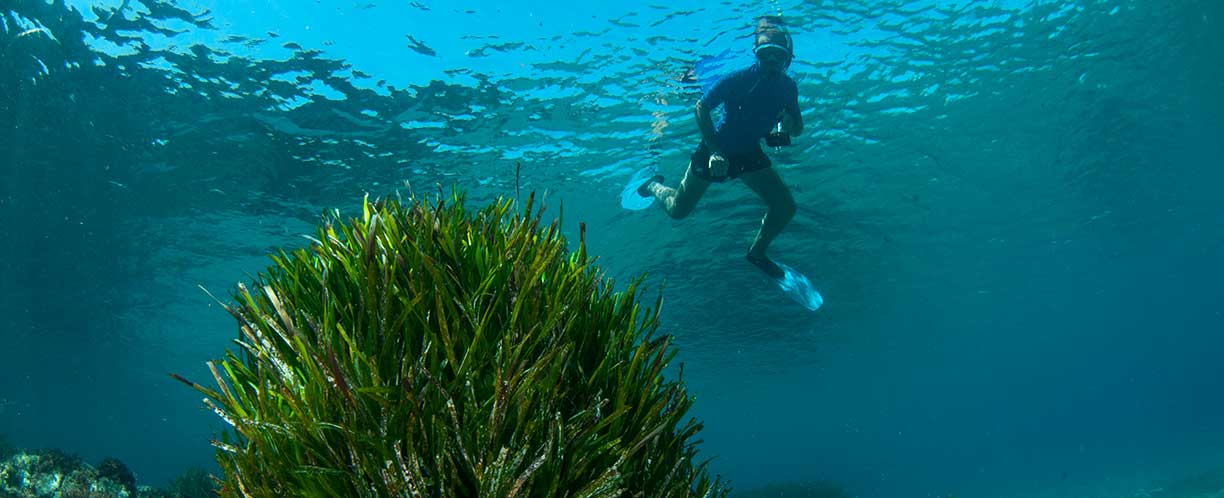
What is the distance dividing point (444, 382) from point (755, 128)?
9710 mm

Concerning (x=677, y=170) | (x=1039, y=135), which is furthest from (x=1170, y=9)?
(x=677, y=170)

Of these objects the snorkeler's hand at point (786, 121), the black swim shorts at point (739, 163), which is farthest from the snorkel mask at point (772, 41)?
the black swim shorts at point (739, 163)

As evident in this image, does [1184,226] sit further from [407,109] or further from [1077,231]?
[407,109]

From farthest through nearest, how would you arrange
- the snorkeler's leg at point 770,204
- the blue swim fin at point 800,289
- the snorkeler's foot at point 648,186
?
the snorkeler's foot at point 648,186 < the blue swim fin at point 800,289 < the snorkeler's leg at point 770,204

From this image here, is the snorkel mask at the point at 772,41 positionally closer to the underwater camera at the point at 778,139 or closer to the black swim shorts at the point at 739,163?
the underwater camera at the point at 778,139

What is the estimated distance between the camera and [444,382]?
69.0 inches

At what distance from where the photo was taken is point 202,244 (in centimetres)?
2291

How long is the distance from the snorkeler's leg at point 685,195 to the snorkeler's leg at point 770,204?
853 mm

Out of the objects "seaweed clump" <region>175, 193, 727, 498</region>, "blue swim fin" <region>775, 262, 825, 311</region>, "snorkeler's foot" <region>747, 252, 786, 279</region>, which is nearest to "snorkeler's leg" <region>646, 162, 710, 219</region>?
"snorkeler's foot" <region>747, 252, 786, 279</region>

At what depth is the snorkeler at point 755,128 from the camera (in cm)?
979

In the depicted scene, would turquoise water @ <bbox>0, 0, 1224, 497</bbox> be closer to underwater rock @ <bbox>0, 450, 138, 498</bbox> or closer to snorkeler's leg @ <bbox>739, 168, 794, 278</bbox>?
snorkeler's leg @ <bbox>739, 168, 794, 278</bbox>

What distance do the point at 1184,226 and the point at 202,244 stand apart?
169 feet

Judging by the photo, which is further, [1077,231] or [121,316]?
[121,316]

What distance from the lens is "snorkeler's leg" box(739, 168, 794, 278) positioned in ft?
36.2
